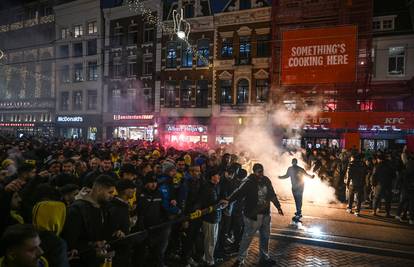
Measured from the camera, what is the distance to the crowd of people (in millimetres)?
3301

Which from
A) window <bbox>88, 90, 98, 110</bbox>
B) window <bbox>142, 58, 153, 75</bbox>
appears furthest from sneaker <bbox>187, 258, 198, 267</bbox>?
window <bbox>88, 90, 98, 110</bbox>

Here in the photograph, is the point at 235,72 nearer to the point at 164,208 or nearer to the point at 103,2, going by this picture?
the point at 103,2

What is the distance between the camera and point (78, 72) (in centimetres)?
3466

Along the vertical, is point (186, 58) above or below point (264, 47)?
below

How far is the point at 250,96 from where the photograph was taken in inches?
985

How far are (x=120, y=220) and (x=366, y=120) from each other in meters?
13.9

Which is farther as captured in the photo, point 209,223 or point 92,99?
point 92,99

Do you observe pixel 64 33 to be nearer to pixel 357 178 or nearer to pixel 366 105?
pixel 366 105

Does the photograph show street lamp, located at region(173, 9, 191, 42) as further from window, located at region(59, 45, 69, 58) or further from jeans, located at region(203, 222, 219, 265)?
window, located at region(59, 45, 69, 58)

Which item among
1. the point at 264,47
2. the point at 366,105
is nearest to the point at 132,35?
the point at 264,47

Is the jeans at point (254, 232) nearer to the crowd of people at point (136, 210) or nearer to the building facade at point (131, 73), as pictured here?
the crowd of people at point (136, 210)

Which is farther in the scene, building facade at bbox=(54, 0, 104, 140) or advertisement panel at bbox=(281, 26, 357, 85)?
building facade at bbox=(54, 0, 104, 140)

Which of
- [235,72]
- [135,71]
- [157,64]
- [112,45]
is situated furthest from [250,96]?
[112,45]

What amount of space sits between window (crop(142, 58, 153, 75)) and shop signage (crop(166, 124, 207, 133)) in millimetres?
5382
